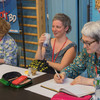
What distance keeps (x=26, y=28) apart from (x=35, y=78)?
2623mm

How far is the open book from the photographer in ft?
4.91

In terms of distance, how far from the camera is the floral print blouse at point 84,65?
200 cm

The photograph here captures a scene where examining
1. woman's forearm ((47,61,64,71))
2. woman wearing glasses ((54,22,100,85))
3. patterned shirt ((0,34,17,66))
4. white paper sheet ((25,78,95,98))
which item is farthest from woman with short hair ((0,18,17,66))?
white paper sheet ((25,78,95,98))

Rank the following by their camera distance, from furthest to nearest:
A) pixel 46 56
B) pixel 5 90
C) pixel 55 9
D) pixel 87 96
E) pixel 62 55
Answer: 1. pixel 55 9
2. pixel 46 56
3. pixel 62 55
4. pixel 5 90
5. pixel 87 96

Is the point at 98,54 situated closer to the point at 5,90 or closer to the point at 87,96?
the point at 87,96

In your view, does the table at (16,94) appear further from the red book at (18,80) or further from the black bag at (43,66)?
the black bag at (43,66)

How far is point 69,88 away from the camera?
1.64 m

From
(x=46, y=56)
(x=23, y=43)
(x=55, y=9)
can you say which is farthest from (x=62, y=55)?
(x=23, y=43)

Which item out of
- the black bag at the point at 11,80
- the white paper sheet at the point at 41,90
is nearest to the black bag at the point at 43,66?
the black bag at the point at 11,80

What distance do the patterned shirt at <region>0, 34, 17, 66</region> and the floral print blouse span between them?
100cm

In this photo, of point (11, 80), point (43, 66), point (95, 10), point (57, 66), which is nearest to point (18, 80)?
point (11, 80)

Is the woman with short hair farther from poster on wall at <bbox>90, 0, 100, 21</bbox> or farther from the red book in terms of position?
poster on wall at <bbox>90, 0, 100, 21</bbox>

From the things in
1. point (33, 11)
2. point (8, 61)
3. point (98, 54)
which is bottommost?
point (8, 61)

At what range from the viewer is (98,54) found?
76.9 inches
